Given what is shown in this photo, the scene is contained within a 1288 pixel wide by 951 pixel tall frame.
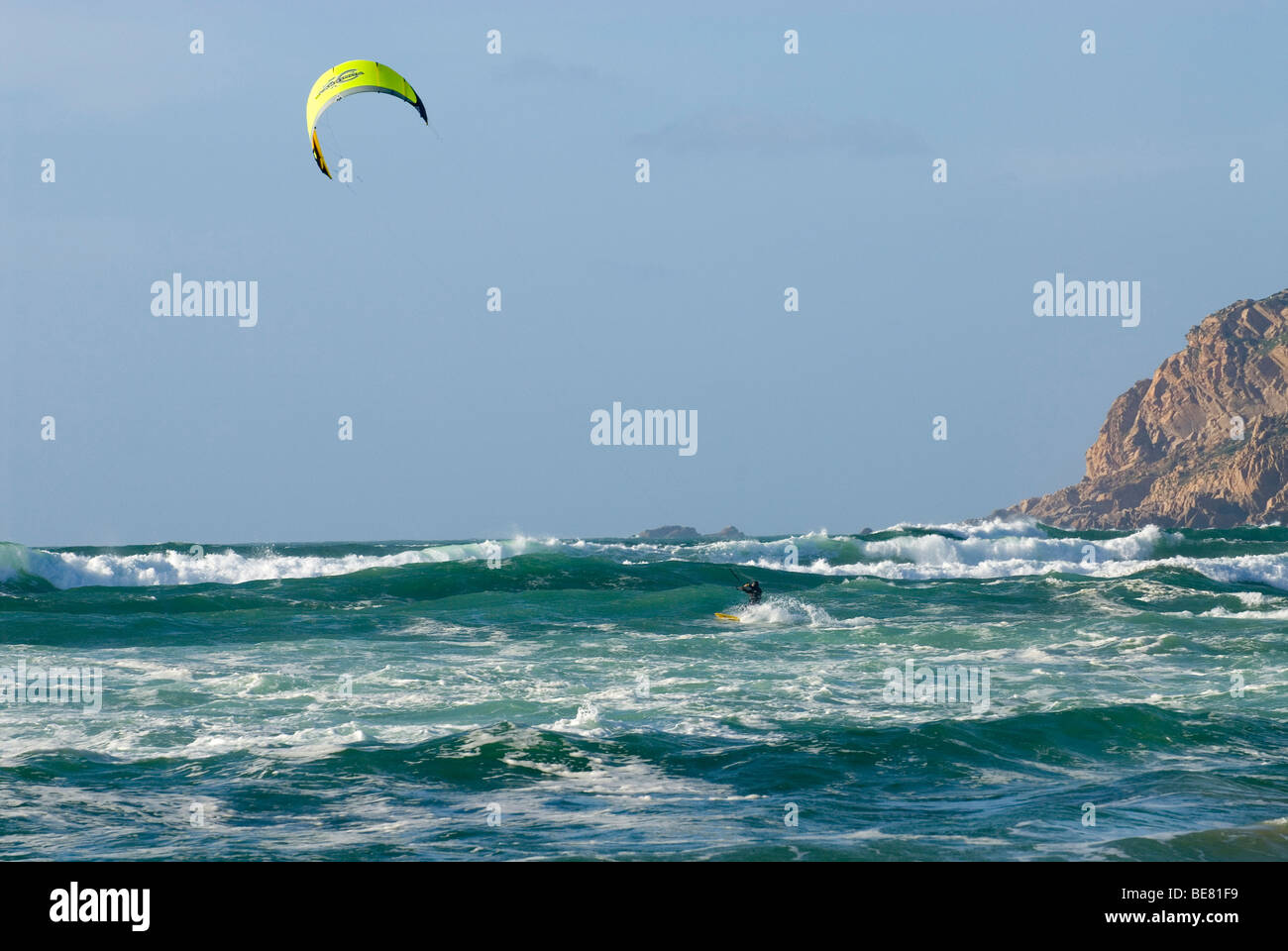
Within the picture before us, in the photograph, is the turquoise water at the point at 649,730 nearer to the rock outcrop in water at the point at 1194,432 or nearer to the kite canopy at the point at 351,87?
the kite canopy at the point at 351,87

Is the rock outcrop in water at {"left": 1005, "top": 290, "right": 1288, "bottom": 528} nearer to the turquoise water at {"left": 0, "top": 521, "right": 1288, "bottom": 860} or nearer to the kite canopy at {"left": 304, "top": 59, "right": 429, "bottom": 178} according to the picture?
the turquoise water at {"left": 0, "top": 521, "right": 1288, "bottom": 860}

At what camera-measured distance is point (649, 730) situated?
1334 centimetres

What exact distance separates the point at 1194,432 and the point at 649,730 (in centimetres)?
14156

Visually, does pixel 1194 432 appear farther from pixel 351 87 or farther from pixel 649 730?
pixel 649 730

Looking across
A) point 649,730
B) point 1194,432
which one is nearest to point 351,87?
point 649,730

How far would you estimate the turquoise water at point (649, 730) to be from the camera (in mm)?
9461

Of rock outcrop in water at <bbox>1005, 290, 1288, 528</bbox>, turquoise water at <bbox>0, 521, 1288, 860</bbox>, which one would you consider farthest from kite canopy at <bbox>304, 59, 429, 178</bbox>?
rock outcrop in water at <bbox>1005, 290, 1288, 528</bbox>

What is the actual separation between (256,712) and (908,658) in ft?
32.3

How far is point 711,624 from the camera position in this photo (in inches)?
997

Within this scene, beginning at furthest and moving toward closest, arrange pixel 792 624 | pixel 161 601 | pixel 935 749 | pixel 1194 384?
pixel 1194 384, pixel 161 601, pixel 792 624, pixel 935 749

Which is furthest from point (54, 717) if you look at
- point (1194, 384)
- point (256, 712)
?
point (1194, 384)

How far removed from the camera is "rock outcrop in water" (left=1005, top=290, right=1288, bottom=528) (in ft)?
391

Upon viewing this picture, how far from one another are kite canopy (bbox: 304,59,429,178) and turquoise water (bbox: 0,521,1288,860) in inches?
364
